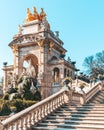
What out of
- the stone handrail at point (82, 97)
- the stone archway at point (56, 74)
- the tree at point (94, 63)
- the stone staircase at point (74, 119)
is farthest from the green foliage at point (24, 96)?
the tree at point (94, 63)

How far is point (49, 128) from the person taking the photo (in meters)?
11.8

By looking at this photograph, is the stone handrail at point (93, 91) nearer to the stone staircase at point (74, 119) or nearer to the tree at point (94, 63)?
the stone staircase at point (74, 119)

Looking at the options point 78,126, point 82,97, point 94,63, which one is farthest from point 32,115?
point 94,63

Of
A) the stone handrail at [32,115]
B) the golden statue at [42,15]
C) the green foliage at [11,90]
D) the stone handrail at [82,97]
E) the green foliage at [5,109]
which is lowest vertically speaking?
the green foliage at [5,109]

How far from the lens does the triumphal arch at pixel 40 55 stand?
45906mm

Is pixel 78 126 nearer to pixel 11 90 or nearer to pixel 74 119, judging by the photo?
pixel 74 119

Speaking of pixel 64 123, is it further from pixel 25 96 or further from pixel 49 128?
pixel 25 96

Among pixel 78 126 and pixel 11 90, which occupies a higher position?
pixel 11 90

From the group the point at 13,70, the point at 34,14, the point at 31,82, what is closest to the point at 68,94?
the point at 31,82

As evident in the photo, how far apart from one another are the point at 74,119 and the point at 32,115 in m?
1.88

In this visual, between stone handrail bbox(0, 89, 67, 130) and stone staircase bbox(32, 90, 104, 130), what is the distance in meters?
0.25

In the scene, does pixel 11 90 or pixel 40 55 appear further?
pixel 40 55

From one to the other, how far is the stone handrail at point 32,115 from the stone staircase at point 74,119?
253mm

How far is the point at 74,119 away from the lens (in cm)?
1280
